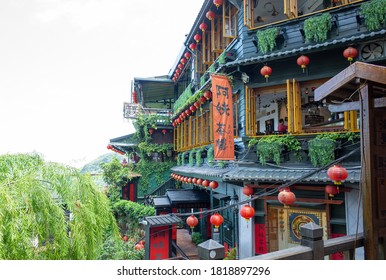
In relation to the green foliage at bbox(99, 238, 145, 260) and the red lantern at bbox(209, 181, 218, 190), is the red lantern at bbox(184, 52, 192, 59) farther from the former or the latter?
the green foliage at bbox(99, 238, 145, 260)

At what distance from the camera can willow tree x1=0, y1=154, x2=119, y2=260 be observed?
10.6 feet

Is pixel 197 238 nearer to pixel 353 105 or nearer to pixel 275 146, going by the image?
pixel 275 146

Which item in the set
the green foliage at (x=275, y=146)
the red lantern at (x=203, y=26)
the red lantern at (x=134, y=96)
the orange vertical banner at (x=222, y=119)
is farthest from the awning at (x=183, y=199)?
the red lantern at (x=134, y=96)

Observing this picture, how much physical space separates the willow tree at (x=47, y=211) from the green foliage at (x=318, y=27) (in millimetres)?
5874

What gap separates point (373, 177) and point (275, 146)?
4429 mm

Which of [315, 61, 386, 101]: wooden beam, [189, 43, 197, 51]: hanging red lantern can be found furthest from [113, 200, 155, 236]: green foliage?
[315, 61, 386, 101]: wooden beam

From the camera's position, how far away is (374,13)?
6363mm

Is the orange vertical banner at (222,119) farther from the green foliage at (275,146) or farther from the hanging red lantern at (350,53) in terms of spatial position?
the hanging red lantern at (350,53)

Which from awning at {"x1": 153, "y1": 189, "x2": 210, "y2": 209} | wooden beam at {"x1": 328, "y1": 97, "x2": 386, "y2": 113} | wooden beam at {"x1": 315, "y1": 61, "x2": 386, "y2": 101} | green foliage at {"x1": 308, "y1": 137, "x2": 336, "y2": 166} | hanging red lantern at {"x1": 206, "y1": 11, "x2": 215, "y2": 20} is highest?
hanging red lantern at {"x1": 206, "y1": 11, "x2": 215, "y2": 20}

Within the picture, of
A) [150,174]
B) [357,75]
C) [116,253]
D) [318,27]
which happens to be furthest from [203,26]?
[150,174]

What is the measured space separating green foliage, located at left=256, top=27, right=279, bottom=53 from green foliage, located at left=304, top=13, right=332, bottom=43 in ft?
2.42

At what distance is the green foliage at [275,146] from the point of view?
23.3 feet

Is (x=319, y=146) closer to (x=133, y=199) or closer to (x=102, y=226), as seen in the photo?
(x=102, y=226)

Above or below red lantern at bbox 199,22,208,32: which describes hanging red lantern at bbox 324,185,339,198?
below
